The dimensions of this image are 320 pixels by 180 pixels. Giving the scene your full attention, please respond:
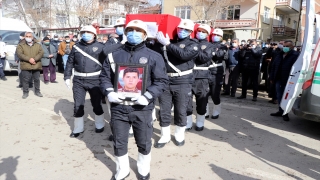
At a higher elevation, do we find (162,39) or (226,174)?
(162,39)

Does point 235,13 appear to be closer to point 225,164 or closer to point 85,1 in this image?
point 85,1

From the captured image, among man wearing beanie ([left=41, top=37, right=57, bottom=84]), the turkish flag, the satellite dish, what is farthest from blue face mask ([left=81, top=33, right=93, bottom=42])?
the satellite dish

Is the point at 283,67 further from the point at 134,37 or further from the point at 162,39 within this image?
the point at 134,37

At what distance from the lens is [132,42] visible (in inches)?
131

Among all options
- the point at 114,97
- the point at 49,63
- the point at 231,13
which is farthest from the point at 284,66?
the point at 231,13

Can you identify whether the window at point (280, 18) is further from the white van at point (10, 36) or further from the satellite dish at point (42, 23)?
the white van at point (10, 36)

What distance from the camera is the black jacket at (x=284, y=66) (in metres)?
6.78

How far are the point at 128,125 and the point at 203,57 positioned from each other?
2140 mm

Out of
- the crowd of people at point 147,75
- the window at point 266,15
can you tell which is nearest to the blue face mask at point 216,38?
the crowd of people at point 147,75

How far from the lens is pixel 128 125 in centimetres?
348

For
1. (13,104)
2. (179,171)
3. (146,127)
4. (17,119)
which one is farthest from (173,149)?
(13,104)

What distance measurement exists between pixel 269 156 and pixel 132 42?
2.88 meters

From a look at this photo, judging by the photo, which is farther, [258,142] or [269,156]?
[258,142]

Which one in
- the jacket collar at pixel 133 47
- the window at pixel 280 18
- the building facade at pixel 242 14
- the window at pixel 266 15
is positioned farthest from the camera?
the window at pixel 280 18
